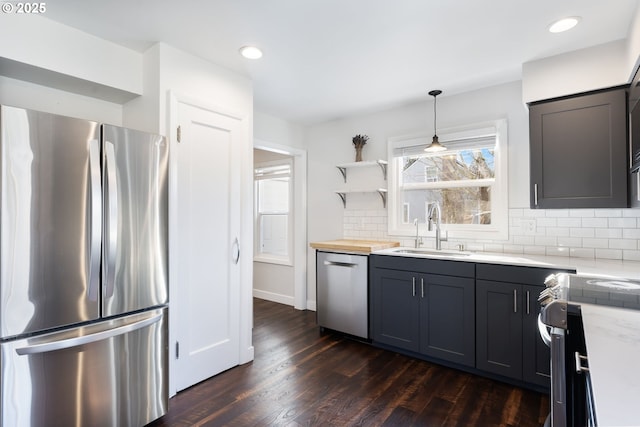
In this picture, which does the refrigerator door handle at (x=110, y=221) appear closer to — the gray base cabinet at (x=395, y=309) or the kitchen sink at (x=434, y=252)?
the gray base cabinet at (x=395, y=309)

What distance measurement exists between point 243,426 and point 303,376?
2.29ft

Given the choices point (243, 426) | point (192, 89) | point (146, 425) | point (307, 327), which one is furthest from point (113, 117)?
point (307, 327)

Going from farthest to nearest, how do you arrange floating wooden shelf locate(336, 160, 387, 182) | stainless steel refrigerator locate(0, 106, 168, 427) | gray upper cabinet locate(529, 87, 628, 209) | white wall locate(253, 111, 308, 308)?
white wall locate(253, 111, 308, 308) < floating wooden shelf locate(336, 160, 387, 182) < gray upper cabinet locate(529, 87, 628, 209) < stainless steel refrigerator locate(0, 106, 168, 427)

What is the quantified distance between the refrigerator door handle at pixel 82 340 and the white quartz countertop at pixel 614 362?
6.46ft

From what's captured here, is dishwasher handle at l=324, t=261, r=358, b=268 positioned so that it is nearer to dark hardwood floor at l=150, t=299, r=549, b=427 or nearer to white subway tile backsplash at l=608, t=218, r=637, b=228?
dark hardwood floor at l=150, t=299, r=549, b=427

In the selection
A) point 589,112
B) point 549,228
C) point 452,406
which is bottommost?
point 452,406

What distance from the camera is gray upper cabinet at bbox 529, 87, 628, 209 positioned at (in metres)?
2.22

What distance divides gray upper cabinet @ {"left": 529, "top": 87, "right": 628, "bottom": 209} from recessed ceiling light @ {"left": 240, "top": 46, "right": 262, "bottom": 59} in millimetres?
2154

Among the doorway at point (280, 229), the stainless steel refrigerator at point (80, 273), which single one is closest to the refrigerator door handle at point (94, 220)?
the stainless steel refrigerator at point (80, 273)

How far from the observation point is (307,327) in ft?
Result: 12.1

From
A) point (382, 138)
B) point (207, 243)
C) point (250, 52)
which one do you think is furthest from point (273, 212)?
point (250, 52)

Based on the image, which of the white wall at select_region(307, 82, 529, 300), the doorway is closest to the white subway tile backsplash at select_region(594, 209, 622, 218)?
the white wall at select_region(307, 82, 529, 300)

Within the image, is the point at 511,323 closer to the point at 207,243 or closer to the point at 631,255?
the point at 631,255

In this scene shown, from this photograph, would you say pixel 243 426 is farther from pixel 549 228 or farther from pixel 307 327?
pixel 549 228
